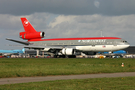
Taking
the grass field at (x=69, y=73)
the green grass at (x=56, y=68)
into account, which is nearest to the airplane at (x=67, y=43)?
the green grass at (x=56, y=68)

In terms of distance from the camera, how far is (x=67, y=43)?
62688 mm

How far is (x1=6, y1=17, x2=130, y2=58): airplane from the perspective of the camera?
5747 cm

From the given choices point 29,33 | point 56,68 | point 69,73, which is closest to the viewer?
point 69,73

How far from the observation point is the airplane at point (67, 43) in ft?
189

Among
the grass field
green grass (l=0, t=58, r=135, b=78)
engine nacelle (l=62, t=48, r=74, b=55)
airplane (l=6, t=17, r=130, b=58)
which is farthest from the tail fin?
the grass field

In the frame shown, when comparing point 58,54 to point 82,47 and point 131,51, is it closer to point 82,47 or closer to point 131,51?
point 82,47

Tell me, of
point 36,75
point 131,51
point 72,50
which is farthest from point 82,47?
point 131,51

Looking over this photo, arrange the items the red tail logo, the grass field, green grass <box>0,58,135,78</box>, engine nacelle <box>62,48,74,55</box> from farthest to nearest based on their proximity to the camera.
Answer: the red tail logo
engine nacelle <box>62,48,74,55</box>
green grass <box>0,58,135,78</box>
the grass field

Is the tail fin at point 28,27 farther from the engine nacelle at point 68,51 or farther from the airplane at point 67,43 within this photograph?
the engine nacelle at point 68,51

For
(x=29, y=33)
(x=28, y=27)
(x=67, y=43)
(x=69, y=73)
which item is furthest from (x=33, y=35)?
(x=69, y=73)

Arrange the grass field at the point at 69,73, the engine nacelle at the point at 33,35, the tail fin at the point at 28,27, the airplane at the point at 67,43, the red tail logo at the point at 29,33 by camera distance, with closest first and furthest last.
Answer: the grass field at the point at 69,73, the airplane at the point at 67,43, the engine nacelle at the point at 33,35, the red tail logo at the point at 29,33, the tail fin at the point at 28,27

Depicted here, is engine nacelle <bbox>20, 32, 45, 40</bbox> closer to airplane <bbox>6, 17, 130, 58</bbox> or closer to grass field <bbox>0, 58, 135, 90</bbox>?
airplane <bbox>6, 17, 130, 58</bbox>

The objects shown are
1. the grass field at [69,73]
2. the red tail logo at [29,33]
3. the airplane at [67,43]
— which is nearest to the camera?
the grass field at [69,73]

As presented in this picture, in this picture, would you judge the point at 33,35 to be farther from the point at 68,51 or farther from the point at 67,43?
the point at 68,51
